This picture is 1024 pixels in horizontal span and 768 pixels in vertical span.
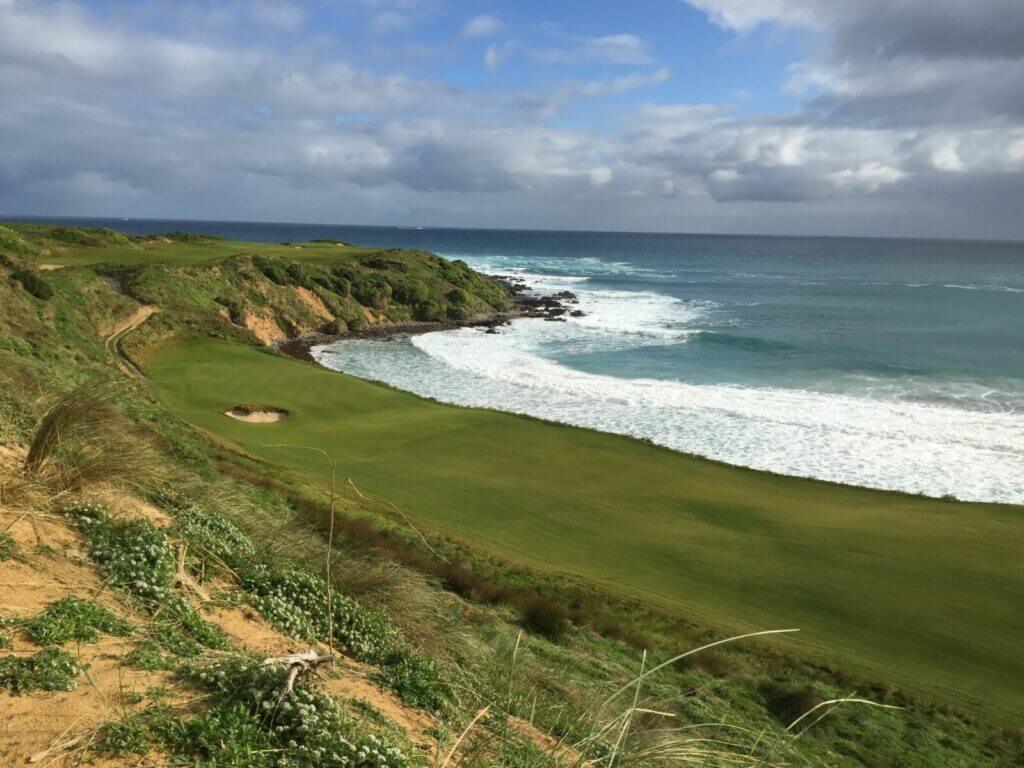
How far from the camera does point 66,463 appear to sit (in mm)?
7168

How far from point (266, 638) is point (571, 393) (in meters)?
28.7

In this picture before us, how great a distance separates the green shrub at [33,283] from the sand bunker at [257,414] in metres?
11.0

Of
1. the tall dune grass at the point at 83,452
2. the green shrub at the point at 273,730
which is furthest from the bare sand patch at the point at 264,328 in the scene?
the green shrub at the point at 273,730

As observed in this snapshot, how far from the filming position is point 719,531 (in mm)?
18234

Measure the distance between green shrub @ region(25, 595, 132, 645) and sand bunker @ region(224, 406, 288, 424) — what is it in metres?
22.4

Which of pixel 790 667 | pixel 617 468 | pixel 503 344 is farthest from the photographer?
pixel 503 344

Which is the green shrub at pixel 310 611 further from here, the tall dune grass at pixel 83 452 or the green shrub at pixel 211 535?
the tall dune grass at pixel 83 452

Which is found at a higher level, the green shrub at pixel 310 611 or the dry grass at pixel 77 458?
the dry grass at pixel 77 458

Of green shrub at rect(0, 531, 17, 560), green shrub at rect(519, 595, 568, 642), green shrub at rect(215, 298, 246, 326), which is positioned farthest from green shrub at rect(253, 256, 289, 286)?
green shrub at rect(0, 531, 17, 560)

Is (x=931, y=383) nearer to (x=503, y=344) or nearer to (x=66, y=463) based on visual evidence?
(x=503, y=344)

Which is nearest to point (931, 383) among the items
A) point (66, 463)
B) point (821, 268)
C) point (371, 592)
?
point (371, 592)

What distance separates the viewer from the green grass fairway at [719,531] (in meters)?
13.6

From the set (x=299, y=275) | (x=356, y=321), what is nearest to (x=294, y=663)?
(x=356, y=321)

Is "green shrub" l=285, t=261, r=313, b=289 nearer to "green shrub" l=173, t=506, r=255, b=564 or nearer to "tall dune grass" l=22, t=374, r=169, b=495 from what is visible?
"tall dune grass" l=22, t=374, r=169, b=495
